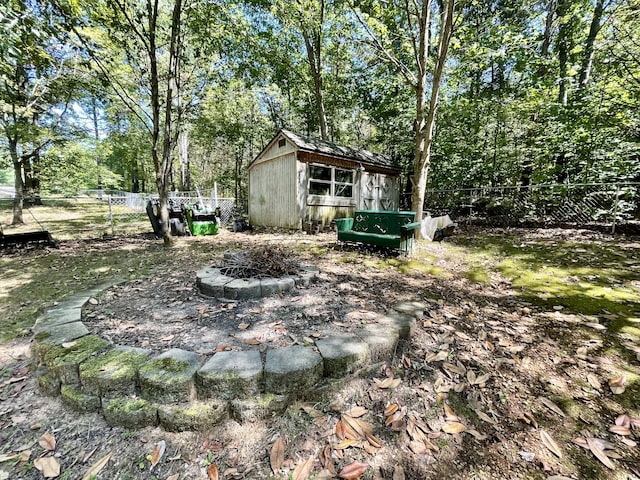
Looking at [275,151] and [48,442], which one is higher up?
[275,151]

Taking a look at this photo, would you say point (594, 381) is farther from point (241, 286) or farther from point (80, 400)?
point (80, 400)

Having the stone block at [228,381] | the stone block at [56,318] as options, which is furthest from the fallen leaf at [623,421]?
the stone block at [56,318]

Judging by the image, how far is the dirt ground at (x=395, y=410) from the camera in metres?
1.32

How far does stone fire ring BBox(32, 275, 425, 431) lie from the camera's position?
5.07ft

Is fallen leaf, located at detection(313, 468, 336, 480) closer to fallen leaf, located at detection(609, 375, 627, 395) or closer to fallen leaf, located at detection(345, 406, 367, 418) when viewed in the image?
fallen leaf, located at detection(345, 406, 367, 418)

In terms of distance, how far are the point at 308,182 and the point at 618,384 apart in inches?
330

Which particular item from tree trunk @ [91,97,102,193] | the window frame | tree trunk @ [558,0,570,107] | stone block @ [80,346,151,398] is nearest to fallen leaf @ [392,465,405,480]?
stone block @ [80,346,151,398]

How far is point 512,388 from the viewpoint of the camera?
1774 mm

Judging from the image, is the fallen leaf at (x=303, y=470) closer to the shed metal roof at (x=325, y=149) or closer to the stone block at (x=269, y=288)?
the stone block at (x=269, y=288)

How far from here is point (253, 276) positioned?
318cm

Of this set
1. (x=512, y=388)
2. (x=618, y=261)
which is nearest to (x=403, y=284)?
(x=512, y=388)

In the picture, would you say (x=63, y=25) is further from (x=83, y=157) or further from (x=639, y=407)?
(x=639, y=407)

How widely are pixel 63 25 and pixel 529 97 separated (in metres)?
12.8

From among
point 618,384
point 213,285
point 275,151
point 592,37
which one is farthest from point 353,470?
point 592,37
